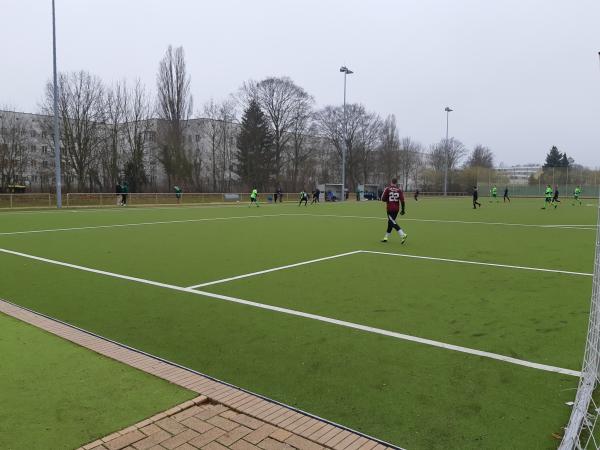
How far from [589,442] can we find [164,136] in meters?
52.4

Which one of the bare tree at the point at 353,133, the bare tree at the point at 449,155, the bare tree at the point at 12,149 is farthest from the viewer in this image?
the bare tree at the point at 449,155

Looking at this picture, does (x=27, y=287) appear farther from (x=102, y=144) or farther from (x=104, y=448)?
(x=102, y=144)

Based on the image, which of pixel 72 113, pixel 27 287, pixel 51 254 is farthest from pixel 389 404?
pixel 72 113

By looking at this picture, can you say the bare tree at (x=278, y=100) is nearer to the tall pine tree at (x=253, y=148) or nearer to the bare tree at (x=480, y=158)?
the tall pine tree at (x=253, y=148)

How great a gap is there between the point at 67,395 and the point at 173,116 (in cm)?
5067

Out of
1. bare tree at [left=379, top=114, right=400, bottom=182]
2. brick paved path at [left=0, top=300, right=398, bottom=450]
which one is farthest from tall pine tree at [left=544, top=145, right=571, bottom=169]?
brick paved path at [left=0, top=300, right=398, bottom=450]

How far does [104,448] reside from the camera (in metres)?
3.03

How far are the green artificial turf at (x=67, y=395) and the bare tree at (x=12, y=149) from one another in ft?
134

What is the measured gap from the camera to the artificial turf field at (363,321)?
12.0ft

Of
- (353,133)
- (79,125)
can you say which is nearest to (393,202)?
(79,125)

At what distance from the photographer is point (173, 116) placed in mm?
51188

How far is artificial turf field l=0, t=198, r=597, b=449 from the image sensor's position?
12.0ft

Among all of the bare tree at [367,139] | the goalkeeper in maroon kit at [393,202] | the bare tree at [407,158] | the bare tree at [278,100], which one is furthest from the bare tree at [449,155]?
the goalkeeper in maroon kit at [393,202]

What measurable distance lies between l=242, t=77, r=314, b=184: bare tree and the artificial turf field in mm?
53962
